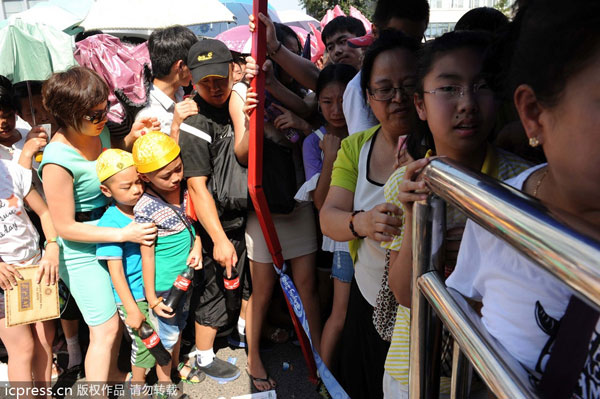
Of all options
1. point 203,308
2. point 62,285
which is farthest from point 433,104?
point 62,285

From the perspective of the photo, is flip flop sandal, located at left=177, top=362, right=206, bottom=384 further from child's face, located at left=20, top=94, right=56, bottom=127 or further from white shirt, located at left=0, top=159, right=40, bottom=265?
child's face, located at left=20, top=94, right=56, bottom=127

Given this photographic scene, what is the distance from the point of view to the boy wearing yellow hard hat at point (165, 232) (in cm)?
239

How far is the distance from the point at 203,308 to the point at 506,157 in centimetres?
234

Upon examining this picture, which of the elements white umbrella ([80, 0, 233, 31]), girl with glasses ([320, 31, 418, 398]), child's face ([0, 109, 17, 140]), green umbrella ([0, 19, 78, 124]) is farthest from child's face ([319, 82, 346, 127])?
white umbrella ([80, 0, 233, 31])

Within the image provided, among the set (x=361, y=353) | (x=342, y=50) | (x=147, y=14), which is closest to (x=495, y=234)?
(x=361, y=353)

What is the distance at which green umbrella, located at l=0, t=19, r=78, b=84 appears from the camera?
12.8 feet

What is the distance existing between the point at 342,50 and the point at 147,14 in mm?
4405

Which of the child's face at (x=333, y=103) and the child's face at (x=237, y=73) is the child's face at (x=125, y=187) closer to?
the child's face at (x=237, y=73)

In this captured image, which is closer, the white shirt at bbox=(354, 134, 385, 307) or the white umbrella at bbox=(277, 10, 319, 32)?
the white shirt at bbox=(354, 134, 385, 307)

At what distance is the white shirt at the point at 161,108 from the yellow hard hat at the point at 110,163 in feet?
2.23

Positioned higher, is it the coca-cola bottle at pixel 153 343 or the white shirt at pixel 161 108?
the white shirt at pixel 161 108

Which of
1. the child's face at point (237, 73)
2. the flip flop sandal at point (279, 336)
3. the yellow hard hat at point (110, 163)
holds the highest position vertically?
the child's face at point (237, 73)

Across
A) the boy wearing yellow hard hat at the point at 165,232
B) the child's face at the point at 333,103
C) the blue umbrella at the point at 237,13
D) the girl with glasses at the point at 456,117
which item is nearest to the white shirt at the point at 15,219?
the boy wearing yellow hard hat at the point at 165,232

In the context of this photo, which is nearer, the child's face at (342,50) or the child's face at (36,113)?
the child's face at (36,113)
